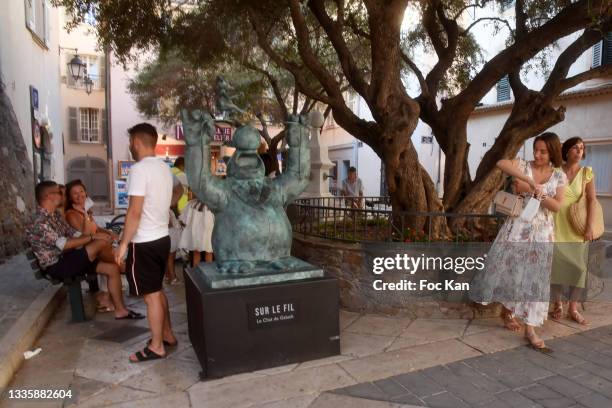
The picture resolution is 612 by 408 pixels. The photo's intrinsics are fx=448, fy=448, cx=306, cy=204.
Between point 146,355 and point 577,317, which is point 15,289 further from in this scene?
point 577,317

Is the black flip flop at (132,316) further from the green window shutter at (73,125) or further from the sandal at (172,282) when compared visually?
the green window shutter at (73,125)

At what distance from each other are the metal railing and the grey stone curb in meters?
2.84

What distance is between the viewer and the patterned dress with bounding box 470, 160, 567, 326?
3758 mm

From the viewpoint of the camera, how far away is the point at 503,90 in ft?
51.2

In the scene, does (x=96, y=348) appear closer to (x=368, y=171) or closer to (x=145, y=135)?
(x=145, y=135)

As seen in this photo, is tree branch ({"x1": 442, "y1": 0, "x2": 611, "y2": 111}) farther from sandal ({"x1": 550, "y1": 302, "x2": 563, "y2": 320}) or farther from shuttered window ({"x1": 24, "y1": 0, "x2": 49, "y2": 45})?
shuttered window ({"x1": 24, "y1": 0, "x2": 49, "y2": 45})

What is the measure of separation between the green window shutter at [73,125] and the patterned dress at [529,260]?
2338 centimetres

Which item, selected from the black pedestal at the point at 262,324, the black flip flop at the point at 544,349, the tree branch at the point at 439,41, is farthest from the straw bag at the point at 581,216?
the tree branch at the point at 439,41

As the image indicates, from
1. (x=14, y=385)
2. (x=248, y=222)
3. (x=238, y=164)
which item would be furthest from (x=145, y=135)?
(x=14, y=385)

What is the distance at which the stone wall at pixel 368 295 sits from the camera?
448 cm

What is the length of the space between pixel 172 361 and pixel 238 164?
1.61 m

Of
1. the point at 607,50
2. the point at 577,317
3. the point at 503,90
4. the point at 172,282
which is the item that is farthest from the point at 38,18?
the point at 607,50

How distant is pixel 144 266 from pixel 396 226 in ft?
9.91

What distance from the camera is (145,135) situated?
11.4ft
